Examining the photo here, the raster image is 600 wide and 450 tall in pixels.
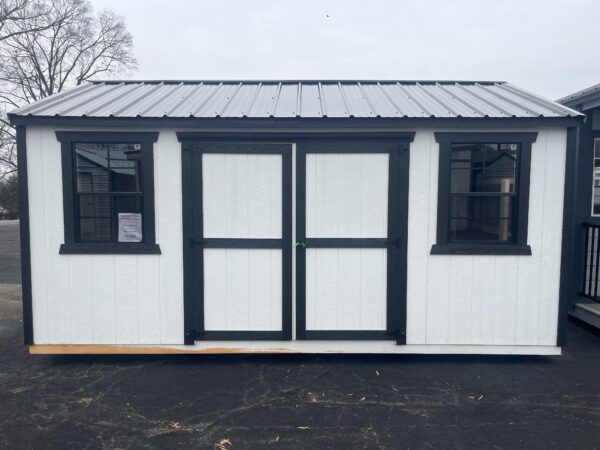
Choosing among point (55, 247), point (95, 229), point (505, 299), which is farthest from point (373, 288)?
point (55, 247)

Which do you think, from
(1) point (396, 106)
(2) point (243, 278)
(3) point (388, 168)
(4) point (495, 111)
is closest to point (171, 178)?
(2) point (243, 278)

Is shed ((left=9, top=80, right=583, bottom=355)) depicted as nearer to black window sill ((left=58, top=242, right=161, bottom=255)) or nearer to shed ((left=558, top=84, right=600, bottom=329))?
black window sill ((left=58, top=242, right=161, bottom=255))

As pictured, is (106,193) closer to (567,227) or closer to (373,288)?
(373,288)

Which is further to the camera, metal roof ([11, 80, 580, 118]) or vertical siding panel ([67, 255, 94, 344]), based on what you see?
vertical siding panel ([67, 255, 94, 344])

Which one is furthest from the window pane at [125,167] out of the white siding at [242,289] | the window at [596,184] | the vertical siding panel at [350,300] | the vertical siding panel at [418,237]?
the window at [596,184]

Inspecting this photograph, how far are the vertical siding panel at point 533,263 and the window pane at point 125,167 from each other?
4.20 m

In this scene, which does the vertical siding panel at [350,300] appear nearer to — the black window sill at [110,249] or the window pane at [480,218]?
the window pane at [480,218]

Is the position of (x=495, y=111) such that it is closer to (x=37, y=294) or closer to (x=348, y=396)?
(x=348, y=396)

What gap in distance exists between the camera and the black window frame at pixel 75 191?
4.34m

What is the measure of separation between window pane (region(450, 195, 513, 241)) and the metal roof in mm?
1024

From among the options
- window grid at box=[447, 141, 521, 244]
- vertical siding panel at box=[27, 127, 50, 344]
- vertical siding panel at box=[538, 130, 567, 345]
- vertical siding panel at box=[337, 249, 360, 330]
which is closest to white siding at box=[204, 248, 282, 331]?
vertical siding panel at box=[337, 249, 360, 330]

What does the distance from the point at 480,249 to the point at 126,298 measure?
383 centimetres

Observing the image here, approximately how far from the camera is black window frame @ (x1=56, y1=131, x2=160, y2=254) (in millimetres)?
4344

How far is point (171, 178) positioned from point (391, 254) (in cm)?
249
